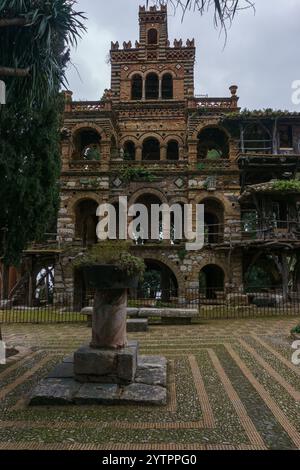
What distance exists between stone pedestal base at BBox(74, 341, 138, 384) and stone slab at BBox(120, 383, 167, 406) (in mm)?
217

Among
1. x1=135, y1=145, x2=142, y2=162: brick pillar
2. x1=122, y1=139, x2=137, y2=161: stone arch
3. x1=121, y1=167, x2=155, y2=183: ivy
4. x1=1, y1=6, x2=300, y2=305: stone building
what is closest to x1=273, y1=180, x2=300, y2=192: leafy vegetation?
x1=1, y1=6, x2=300, y2=305: stone building

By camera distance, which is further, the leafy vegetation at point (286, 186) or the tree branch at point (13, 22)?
the leafy vegetation at point (286, 186)

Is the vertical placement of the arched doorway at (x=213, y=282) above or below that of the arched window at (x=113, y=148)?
below

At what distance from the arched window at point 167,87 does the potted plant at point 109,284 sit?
23065mm

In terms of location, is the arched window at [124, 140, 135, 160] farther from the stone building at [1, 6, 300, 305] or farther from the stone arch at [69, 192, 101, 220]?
the stone arch at [69, 192, 101, 220]

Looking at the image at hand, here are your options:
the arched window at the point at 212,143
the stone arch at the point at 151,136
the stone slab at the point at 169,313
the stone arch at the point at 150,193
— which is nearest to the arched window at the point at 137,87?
the stone arch at the point at 151,136

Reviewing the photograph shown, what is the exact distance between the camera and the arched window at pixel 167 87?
88.7 feet

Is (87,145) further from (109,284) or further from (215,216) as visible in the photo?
(109,284)

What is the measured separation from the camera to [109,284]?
6.09 metres

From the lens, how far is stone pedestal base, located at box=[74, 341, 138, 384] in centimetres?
591

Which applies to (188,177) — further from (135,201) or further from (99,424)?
(99,424)

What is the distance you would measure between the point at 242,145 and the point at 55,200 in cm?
1430

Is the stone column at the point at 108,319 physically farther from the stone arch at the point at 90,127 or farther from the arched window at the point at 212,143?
the arched window at the point at 212,143
